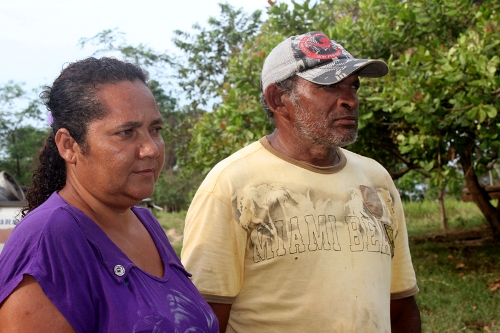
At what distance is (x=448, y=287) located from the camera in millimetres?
6250

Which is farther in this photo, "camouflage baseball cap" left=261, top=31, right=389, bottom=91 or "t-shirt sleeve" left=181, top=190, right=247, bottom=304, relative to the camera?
"camouflage baseball cap" left=261, top=31, right=389, bottom=91

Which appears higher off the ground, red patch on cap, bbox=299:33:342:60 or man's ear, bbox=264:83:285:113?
red patch on cap, bbox=299:33:342:60

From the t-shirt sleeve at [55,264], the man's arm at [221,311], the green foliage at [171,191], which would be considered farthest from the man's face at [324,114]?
the green foliage at [171,191]

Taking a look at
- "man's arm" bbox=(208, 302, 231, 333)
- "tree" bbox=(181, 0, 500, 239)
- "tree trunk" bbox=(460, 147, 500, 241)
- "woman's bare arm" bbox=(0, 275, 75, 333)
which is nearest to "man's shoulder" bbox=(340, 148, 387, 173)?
"man's arm" bbox=(208, 302, 231, 333)

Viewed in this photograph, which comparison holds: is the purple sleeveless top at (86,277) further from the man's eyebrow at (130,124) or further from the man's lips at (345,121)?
the man's lips at (345,121)

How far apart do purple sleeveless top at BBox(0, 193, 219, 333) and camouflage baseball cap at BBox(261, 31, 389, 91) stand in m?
1.12

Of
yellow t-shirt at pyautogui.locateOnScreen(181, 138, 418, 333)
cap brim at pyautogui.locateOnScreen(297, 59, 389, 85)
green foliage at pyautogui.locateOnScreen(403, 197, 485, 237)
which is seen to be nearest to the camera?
yellow t-shirt at pyautogui.locateOnScreen(181, 138, 418, 333)

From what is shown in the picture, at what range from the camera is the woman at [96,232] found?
1.40m

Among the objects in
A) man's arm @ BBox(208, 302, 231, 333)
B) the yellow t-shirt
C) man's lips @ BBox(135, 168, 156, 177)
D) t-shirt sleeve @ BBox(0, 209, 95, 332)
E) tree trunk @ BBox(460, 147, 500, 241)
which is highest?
man's lips @ BBox(135, 168, 156, 177)

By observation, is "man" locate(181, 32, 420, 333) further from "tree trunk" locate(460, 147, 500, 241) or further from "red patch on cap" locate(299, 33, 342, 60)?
"tree trunk" locate(460, 147, 500, 241)

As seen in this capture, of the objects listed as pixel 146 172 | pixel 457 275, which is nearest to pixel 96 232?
pixel 146 172

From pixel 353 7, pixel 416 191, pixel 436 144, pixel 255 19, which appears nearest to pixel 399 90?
pixel 436 144

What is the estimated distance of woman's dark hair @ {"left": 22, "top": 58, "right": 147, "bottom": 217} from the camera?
1.66m

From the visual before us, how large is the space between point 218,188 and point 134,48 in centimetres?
1474
